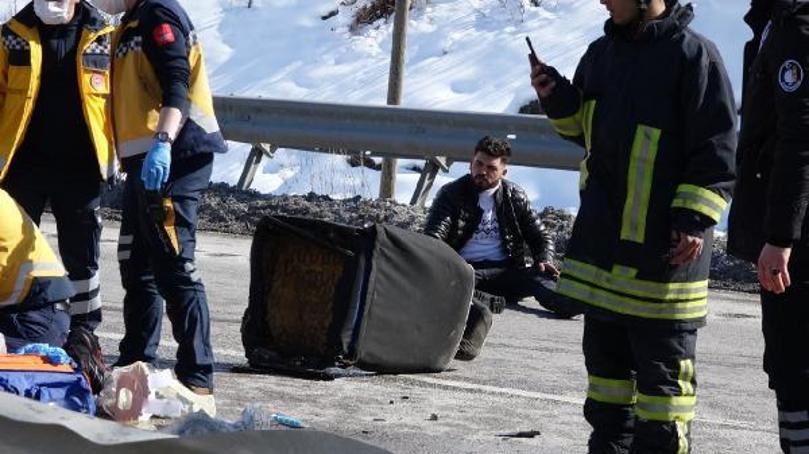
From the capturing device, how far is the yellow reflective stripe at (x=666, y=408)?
518 cm

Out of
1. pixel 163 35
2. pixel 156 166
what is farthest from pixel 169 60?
pixel 156 166

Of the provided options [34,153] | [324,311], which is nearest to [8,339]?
[34,153]

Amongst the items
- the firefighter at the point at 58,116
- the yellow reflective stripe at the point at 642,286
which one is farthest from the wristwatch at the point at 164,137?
the yellow reflective stripe at the point at 642,286

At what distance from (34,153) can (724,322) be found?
444 centimetres

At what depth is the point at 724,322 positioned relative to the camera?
988 centimetres

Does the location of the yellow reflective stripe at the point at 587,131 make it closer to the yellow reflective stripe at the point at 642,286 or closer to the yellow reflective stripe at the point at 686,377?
the yellow reflective stripe at the point at 642,286

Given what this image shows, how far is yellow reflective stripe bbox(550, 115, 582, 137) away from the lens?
213 inches

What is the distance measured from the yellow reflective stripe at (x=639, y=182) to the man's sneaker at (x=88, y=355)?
2068 millimetres

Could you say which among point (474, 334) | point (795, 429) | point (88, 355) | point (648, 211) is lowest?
point (474, 334)

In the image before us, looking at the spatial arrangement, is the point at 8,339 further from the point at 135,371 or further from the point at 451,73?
the point at 451,73

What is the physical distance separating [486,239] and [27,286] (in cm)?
378

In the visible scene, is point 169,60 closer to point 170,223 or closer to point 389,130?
point 170,223

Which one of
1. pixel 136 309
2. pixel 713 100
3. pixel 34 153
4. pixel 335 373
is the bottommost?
pixel 335 373

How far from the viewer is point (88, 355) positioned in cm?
643
